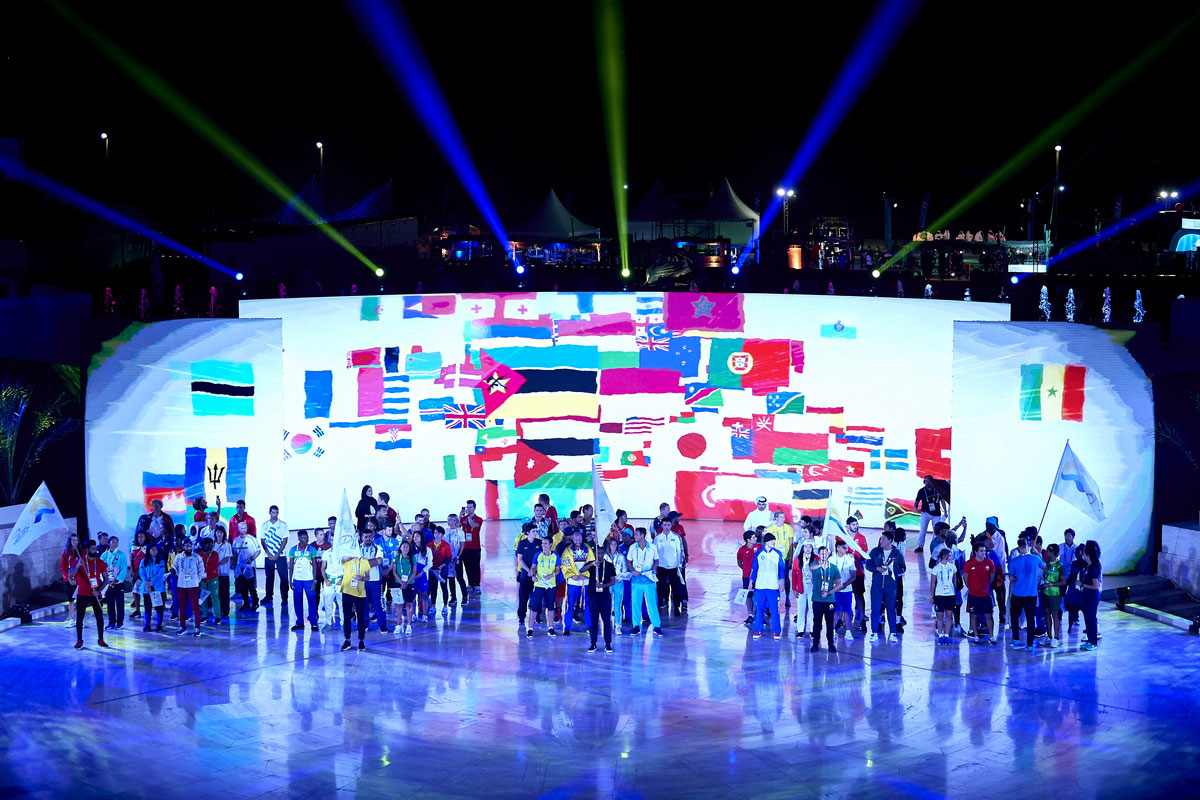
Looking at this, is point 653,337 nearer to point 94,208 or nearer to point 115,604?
point 115,604

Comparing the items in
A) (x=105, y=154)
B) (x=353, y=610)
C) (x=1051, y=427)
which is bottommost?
(x=353, y=610)

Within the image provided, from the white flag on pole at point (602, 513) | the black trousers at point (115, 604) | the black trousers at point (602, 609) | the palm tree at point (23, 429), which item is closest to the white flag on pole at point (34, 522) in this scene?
the black trousers at point (115, 604)

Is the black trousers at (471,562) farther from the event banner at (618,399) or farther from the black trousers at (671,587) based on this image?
the event banner at (618,399)

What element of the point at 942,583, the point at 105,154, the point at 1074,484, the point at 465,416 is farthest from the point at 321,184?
the point at 942,583

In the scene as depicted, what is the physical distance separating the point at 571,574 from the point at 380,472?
7.84 m

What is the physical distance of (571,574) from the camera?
45.2ft

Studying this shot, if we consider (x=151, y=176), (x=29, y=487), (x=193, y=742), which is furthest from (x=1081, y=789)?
(x=151, y=176)

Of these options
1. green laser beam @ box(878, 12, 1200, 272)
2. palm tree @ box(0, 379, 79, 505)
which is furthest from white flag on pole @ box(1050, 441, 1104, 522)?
palm tree @ box(0, 379, 79, 505)

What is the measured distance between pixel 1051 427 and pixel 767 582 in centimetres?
613

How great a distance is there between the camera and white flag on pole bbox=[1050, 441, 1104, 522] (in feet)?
50.8

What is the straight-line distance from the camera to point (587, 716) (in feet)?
36.1

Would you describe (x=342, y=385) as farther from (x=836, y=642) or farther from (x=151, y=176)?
(x=151, y=176)

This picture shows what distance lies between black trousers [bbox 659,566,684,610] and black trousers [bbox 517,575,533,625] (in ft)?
5.86

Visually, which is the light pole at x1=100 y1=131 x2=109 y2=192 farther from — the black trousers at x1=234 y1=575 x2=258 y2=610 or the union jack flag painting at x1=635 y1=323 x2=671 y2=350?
the black trousers at x1=234 y1=575 x2=258 y2=610
